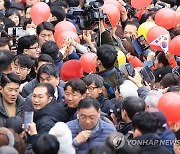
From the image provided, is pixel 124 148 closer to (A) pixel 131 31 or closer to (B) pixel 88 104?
(B) pixel 88 104

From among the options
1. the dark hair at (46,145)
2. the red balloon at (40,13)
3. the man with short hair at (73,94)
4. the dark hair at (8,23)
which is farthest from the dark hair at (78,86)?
the dark hair at (8,23)

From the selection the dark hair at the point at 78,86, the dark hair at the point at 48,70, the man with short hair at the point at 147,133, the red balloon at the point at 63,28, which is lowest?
the red balloon at the point at 63,28

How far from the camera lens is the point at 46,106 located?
6.14 meters

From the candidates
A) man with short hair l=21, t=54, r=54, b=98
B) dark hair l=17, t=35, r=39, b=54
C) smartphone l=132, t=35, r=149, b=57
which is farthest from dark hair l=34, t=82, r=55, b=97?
smartphone l=132, t=35, r=149, b=57

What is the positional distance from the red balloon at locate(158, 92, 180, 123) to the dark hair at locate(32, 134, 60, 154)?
1.54m

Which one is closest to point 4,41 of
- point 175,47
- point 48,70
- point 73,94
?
point 48,70

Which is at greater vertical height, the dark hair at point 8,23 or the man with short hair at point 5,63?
the man with short hair at point 5,63

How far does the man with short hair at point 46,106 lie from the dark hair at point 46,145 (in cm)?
111

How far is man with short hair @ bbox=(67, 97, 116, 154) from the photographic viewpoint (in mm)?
5586

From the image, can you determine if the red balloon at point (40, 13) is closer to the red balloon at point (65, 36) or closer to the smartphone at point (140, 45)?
the red balloon at point (65, 36)

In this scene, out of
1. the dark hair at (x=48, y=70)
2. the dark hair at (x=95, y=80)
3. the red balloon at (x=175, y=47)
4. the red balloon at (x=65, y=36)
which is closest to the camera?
the dark hair at (x=95, y=80)

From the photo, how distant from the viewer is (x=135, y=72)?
23.1 ft

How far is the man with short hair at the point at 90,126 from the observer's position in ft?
18.3

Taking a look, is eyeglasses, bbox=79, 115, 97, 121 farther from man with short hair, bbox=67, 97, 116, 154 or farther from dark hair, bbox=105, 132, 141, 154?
dark hair, bbox=105, 132, 141, 154
